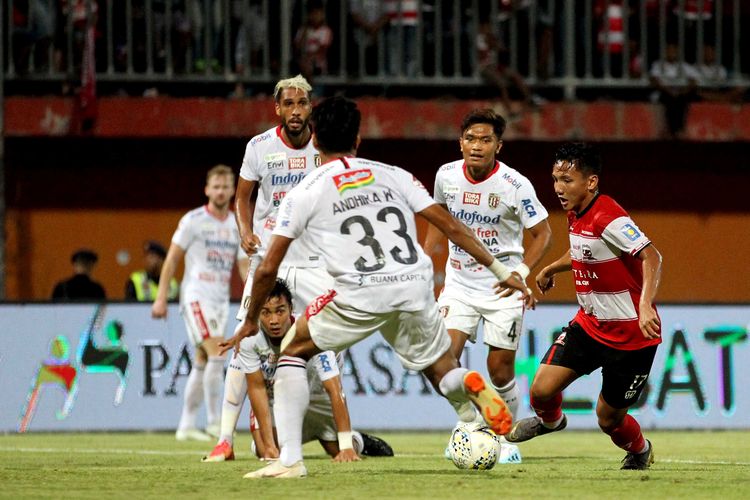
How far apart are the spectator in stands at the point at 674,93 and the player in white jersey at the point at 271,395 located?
797 centimetres

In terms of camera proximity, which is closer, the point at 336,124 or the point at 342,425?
the point at 336,124

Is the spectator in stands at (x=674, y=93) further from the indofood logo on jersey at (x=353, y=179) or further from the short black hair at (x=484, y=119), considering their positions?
the indofood logo on jersey at (x=353, y=179)

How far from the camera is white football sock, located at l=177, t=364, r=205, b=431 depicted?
13.3 metres

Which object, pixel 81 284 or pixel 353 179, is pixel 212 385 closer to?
pixel 81 284

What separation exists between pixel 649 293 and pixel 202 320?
20.3 feet

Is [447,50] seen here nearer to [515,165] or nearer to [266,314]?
[515,165]

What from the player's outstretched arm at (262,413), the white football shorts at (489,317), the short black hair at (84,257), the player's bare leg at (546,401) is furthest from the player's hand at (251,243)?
the short black hair at (84,257)

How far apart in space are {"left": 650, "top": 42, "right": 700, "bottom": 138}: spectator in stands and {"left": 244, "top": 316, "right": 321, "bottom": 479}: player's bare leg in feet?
33.2

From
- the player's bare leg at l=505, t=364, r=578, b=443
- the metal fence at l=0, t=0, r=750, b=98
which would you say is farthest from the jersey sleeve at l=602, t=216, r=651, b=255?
the metal fence at l=0, t=0, r=750, b=98

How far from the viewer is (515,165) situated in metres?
17.5

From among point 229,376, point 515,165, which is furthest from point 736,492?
point 515,165

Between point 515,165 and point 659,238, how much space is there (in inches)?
76.6

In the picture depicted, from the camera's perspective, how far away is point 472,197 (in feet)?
32.6

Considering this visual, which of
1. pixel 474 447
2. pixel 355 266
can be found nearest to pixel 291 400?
pixel 355 266
